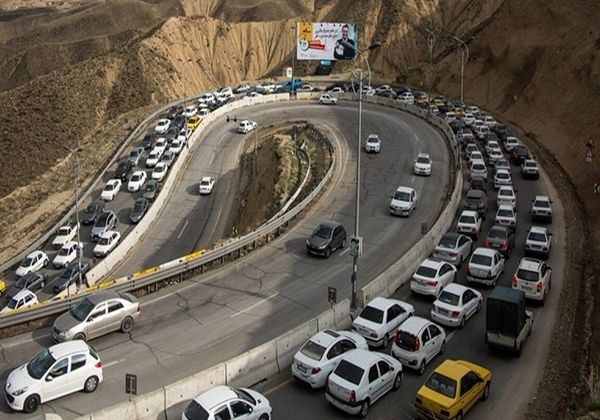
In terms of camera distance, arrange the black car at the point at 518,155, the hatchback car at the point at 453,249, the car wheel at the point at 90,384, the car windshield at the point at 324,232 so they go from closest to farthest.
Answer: the car wheel at the point at 90,384
the hatchback car at the point at 453,249
the car windshield at the point at 324,232
the black car at the point at 518,155

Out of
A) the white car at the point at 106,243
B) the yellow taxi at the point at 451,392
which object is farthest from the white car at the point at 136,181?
the yellow taxi at the point at 451,392

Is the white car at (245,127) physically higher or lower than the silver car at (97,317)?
lower

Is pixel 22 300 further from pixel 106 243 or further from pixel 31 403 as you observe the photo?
pixel 31 403

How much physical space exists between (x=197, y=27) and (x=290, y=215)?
111223mm

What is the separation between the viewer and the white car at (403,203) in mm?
37062

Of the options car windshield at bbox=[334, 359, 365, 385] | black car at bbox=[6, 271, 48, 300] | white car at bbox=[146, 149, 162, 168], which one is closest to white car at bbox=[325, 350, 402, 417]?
car windshield at bbox=[334, 359, 365, 385]

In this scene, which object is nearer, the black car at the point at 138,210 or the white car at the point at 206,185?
the black car at the point at 138,210

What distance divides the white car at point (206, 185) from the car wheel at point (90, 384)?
3428 centimetres

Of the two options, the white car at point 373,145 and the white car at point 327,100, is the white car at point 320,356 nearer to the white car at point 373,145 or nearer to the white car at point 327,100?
the white car at point 373,145

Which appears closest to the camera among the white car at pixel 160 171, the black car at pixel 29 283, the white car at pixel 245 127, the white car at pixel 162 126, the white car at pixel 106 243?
the black car at pixel 29 283

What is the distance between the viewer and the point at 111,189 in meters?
53.6

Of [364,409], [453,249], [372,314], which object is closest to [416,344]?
[372,314]

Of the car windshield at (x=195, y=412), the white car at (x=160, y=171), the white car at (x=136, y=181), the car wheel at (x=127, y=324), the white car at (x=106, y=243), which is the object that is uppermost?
the car windshield at (x=195, y=412)

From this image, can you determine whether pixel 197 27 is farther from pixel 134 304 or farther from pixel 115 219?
pixel 134 304
